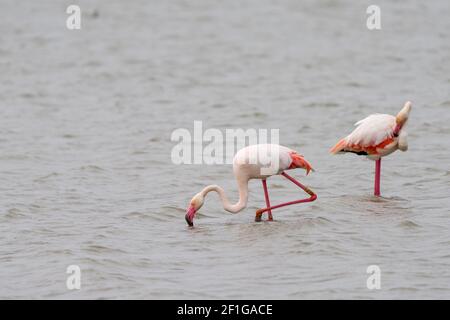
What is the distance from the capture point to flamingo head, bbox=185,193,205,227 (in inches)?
436

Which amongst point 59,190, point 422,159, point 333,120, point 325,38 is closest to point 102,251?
point 59,190

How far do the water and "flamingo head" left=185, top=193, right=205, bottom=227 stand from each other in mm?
142

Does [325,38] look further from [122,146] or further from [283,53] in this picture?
[122,146]

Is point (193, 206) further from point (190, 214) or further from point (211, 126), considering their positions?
point (211, 126)

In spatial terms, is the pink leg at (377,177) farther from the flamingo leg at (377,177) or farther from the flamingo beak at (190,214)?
the flamingo beak at (190,214)

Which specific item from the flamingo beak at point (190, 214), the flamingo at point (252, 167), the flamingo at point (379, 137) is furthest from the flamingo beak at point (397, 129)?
the flamingo beak at point (190, 214)

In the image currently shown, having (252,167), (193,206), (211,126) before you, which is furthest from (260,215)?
(211,126)

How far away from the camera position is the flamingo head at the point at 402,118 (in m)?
12.2

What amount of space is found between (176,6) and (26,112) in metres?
12.6

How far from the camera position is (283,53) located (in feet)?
83.6

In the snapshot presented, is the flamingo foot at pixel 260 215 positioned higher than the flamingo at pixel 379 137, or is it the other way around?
the flamingo at pixel 379 137

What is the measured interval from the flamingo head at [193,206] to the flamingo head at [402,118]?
2.77 m

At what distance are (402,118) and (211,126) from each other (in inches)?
266

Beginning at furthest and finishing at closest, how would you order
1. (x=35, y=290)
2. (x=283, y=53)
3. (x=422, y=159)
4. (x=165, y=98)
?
1. (x=283, y=53)
2. (x=165, y=98)
3. (x=422, y=159)
4. (x=35, y=290)
